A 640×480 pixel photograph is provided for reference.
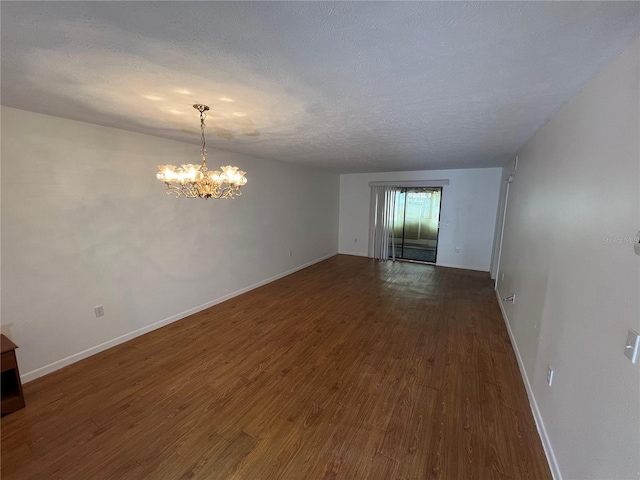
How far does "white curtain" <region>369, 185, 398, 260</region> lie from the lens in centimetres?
665

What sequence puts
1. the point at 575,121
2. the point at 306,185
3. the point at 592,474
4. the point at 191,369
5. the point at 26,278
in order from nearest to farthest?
the point at 592,474 < the point at 575,121 < the point at 26,278 < the point at 191,369 < the point at 306,185

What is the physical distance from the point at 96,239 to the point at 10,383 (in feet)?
4.31

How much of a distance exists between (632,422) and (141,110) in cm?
333

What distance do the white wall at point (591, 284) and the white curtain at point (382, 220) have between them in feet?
14.6

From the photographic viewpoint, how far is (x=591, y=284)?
1.32 metres

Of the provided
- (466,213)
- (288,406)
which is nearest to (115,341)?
(288,406)

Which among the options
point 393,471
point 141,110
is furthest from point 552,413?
point 141,110

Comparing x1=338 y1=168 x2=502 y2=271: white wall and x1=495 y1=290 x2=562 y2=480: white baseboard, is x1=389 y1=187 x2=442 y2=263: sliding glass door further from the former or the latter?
x1=495 y1=290 x2=562 y2=480: white baseboard

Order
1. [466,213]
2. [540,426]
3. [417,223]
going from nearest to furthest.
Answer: [540,426]
[466,213]
[417,223]

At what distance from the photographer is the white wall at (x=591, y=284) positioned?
1050 millimetres

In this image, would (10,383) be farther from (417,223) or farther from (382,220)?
(417,223)

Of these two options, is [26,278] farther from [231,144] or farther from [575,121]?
[575,121]

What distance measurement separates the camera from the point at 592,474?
1182 mm

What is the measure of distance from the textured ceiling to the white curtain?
429 centimetres
